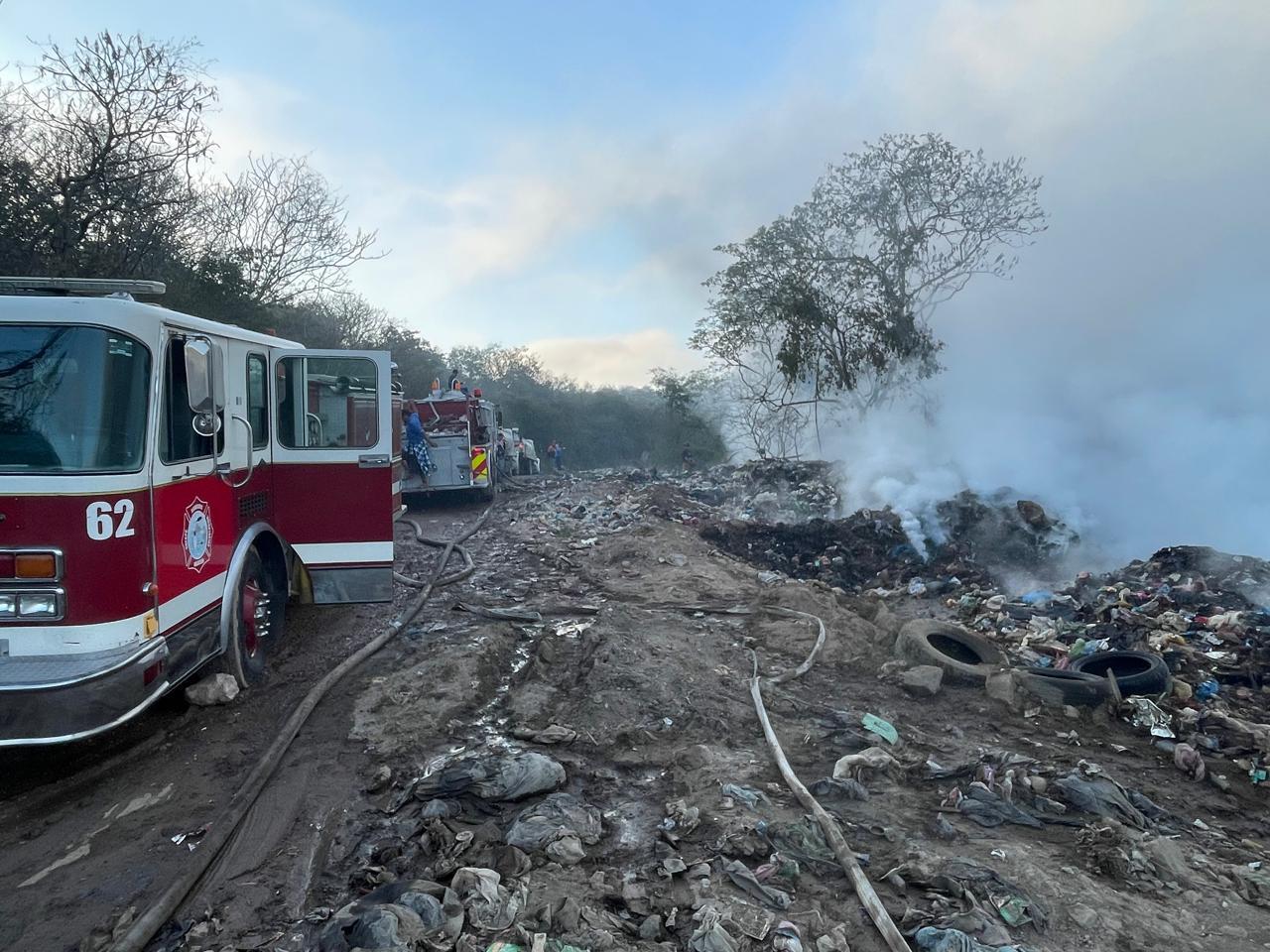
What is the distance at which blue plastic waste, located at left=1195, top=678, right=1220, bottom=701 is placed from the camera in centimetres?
588

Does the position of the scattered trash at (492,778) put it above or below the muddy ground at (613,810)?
above

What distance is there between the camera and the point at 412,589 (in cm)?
848

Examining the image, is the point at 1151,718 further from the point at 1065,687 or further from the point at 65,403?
the point at 65,403

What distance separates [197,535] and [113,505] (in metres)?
0.82

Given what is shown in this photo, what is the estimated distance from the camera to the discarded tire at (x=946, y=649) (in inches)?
245

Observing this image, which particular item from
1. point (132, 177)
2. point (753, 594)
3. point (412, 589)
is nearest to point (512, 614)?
point (412, 589)

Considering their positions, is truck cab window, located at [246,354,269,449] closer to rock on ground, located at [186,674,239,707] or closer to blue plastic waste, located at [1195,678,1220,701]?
rock on ground, located at [186,674,239,707]

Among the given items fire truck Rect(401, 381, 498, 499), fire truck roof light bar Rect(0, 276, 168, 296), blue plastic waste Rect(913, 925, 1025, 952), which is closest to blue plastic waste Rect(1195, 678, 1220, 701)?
blue plastic waste Rect(913, 925, 1025, 952)

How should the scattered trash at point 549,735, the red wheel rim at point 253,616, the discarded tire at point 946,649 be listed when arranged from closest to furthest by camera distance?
the scattered trash at point 549,735, the red wheel rim at point 253,616, the discarded tire at point 946,649

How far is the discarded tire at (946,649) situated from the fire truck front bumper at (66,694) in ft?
17.7

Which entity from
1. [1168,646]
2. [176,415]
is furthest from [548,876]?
[1168,646]

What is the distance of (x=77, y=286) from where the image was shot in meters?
4.51

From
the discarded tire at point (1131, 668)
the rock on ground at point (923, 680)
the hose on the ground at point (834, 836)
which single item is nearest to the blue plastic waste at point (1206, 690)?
the discarded tire at point (1131, 668)

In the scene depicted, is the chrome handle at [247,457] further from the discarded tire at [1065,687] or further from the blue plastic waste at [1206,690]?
the blue plastic waste at [1206,690]
